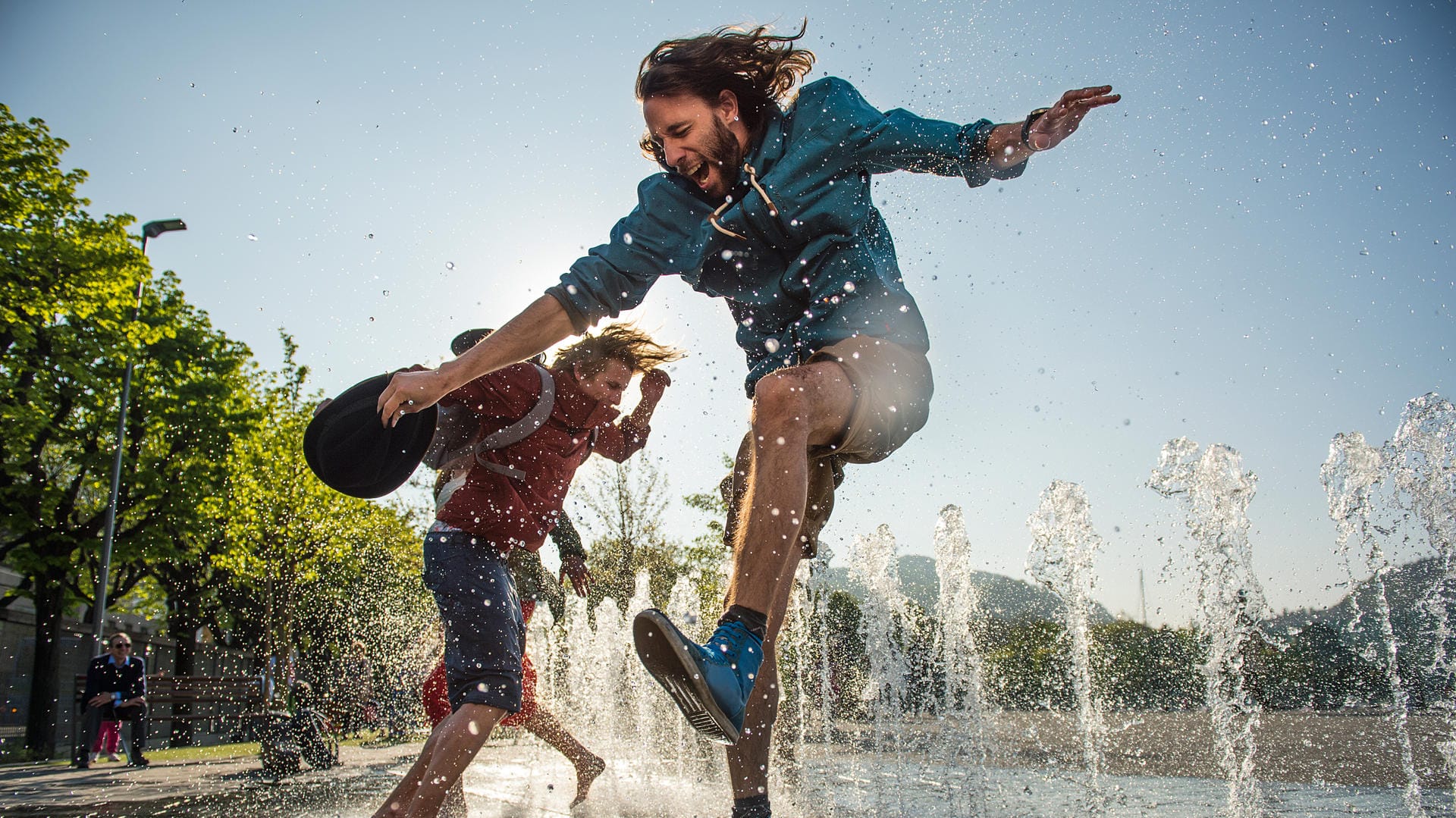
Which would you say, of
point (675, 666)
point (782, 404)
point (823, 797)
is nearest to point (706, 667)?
point (675, 666)

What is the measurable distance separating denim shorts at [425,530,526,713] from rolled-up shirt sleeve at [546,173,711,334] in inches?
42.4

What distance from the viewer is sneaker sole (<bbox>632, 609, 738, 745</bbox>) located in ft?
5.41

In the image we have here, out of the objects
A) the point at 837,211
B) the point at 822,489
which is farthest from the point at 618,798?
the point at 837,211

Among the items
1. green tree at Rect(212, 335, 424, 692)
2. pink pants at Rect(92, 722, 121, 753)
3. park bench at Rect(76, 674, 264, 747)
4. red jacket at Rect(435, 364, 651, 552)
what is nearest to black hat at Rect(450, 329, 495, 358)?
red jacket at Rect(435, 364, 651, 552)

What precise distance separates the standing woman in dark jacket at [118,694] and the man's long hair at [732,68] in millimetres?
10755

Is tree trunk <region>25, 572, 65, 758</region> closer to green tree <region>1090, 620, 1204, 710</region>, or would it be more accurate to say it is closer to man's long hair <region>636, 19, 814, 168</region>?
man's long hair <region>636, 19, 814, 168</region>

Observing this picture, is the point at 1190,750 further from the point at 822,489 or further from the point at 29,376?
the point at 29,376

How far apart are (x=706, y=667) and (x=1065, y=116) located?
5.81ft

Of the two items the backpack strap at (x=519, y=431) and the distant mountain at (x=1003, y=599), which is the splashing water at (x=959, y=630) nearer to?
the distant mountain at (x=1003, y=599)

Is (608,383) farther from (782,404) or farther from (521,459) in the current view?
(782,404)

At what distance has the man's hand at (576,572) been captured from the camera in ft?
13.5

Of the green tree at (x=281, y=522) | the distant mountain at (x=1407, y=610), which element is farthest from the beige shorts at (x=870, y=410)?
the green tree at (x=281, y=522)

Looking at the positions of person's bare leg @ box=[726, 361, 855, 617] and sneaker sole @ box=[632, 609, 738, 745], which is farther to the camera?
person's bare leg @ box=[726, 361, 855, 617]

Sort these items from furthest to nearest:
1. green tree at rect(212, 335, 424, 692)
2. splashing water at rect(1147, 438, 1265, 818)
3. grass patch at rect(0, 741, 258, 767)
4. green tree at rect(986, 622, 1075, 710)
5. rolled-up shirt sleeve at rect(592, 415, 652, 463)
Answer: green tree at rect(212, 335, 424, 692), green tree at rect(986, 622, 1075, 710), grass patch at rect(0, 741, 258, 767), splashing water at rect(1147, 438, 1265, 818), rolled-up shirt sleeve at rect(592, 415, 652, 463)
